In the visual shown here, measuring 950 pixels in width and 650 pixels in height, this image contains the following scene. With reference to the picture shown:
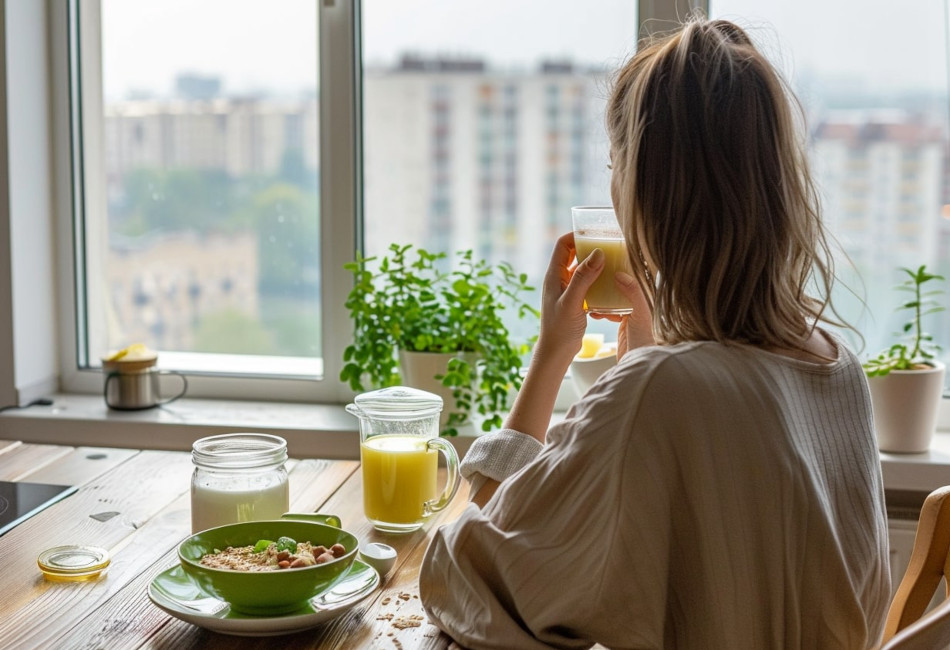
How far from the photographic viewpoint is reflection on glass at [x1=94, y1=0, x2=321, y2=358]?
7.58 ft

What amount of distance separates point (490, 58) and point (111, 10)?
0.88 m

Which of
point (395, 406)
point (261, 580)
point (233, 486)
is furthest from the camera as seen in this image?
point (395, 406)

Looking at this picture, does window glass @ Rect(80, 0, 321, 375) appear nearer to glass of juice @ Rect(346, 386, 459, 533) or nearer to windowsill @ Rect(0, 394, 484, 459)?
windowsill @ Rect(0, 394, 484, 459)

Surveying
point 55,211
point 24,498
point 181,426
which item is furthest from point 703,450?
point 55,211

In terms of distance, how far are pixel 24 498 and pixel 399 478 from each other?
0.59 metres

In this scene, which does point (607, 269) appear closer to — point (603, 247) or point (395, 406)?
point (603, 247)

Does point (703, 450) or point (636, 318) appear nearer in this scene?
point (703, 450)

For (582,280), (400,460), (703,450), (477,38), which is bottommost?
(400,460)

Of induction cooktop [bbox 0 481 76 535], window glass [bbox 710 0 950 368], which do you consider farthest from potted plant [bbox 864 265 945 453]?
induction cooktop [bbox 0 481 76 535]

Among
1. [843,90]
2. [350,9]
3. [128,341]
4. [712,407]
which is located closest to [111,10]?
[350,9]

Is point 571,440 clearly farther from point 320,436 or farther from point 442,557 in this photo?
point 320,436

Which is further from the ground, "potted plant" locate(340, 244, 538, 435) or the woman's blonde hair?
the woman's blonde hair

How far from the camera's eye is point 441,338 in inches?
80.4

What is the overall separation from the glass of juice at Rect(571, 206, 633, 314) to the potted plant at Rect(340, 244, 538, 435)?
0.59 meters
